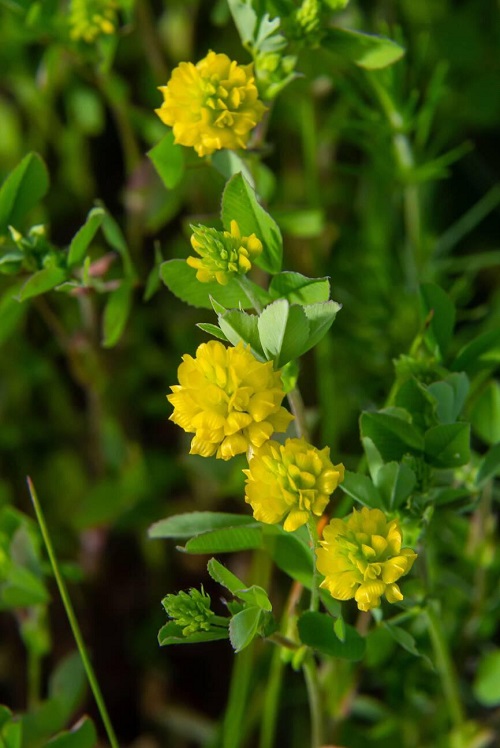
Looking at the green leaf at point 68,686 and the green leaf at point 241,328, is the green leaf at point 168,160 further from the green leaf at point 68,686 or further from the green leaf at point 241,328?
the green leaf at point 68,686

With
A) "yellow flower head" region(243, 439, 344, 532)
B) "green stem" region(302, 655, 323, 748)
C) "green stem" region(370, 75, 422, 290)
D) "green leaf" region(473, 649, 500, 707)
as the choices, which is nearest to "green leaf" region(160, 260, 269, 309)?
"yellow flower head" region(243, 439, 344, 532)

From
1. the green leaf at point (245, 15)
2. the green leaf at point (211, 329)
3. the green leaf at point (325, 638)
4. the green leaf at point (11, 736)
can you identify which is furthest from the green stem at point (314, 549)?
the green leaf at point (245, 15)

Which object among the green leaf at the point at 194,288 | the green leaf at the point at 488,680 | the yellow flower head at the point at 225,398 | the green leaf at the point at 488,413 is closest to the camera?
the yellow flower head at the point at 225,398

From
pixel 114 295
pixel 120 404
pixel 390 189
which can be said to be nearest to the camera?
pixel 114 295

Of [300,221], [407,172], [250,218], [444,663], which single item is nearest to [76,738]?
[444,663]

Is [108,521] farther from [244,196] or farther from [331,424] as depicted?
[244,196]

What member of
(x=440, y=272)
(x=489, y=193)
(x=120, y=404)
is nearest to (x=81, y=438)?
(x=120, y=404)

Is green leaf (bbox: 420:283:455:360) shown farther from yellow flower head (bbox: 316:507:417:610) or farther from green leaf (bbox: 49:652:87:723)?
green leaf (bbox: 49:652:87:723)
